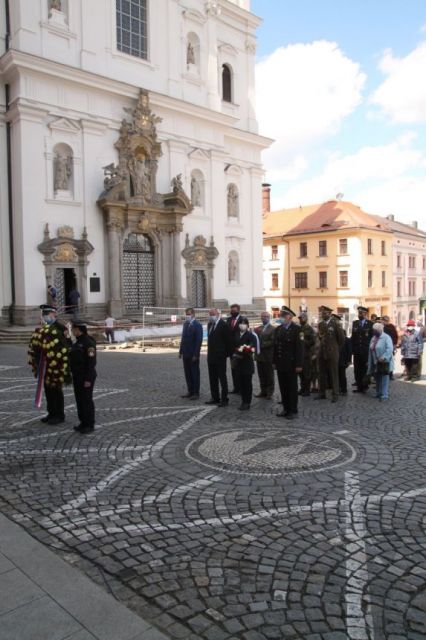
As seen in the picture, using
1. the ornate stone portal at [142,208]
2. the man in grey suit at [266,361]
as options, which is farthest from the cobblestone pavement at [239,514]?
the ornate stone portal at [142,208]

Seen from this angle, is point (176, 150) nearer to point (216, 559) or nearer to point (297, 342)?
point (297, 342)

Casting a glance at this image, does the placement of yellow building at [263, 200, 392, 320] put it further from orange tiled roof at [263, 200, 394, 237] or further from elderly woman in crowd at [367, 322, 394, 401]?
elderly woman in crowd at [367, 322, 394, 401]

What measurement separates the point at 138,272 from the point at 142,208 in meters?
3.66

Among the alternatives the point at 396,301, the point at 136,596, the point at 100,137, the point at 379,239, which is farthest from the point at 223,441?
the point at 396,301

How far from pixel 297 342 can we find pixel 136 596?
597 centimetres

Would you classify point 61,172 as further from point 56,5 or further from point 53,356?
point 53,356

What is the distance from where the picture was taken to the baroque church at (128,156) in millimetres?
24312

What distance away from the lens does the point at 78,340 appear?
26.3 ft

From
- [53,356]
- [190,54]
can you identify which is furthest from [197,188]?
[53,356]

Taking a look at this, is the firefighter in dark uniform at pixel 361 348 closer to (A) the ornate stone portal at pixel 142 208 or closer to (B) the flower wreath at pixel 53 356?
(B) the flower wreath at pixel 53 356

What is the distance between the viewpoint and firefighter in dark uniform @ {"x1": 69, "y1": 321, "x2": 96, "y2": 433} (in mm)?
7824

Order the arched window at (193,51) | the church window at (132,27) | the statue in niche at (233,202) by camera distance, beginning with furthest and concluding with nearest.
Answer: the statue in niche at (233,202) → the arched window at (193,51) → the church window at (132,27)

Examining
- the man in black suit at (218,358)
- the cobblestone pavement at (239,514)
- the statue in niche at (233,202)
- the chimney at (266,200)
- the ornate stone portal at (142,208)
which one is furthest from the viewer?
the chimney at (266,200)

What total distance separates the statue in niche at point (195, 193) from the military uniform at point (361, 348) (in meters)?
21.6
